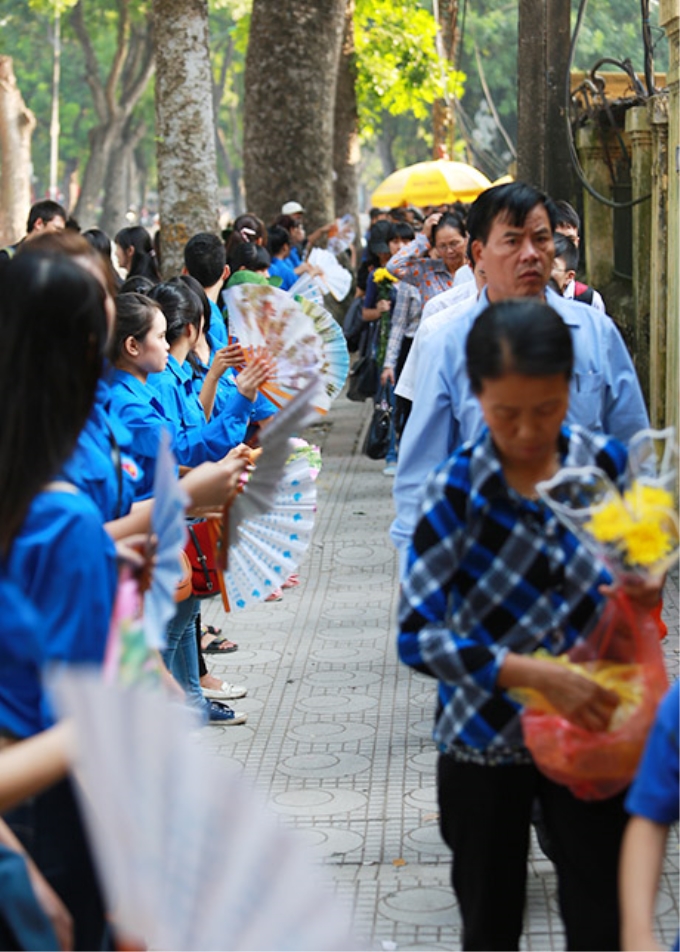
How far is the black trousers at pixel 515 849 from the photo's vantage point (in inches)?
111

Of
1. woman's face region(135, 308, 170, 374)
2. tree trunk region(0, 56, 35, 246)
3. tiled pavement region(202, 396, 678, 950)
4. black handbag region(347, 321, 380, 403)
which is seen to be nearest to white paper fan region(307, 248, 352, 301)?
black handbag region(347, 321, 380, 403)

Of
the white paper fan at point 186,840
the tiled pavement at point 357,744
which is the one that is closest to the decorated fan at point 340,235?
the tiled pavement at point 357,744

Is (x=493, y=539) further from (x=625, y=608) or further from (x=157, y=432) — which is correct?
(x=157, y=432)

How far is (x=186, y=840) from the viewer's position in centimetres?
191

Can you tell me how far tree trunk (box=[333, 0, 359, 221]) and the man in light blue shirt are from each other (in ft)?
61.7

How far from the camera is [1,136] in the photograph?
2456cm

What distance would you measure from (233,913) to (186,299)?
4.26m

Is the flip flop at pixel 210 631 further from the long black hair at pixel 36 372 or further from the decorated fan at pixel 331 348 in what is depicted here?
the long black hair at pixel 36 372

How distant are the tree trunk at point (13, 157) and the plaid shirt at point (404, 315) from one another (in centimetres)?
1484

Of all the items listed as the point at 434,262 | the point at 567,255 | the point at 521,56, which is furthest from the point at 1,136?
the point at 567,255

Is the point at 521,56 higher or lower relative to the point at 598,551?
higher

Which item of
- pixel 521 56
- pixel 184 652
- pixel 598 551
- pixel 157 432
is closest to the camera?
pixel 598 551

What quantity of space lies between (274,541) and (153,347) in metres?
1.13

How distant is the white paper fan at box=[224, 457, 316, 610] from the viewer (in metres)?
3.97
